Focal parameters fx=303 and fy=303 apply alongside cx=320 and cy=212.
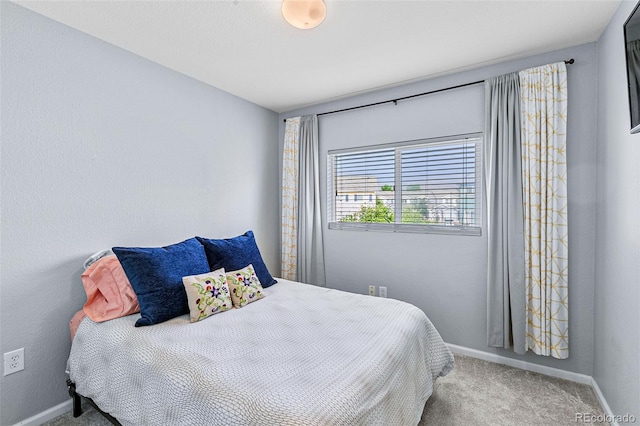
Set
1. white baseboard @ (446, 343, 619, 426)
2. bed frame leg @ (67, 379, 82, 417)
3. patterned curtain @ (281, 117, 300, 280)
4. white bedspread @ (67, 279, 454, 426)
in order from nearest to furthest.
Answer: white bedspread @ (67, 279, 454, 426), bed frame leg @ (67, 379, 82, 417), white baseboard @ (446, 343, 619, 426), patterned curtain @ (281, 117, 300, 280)

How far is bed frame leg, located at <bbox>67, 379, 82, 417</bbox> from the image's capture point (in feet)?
6.21

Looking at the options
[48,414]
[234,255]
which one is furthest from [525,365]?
[48,414]

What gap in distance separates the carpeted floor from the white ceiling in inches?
99.3

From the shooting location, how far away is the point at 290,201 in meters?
3.62

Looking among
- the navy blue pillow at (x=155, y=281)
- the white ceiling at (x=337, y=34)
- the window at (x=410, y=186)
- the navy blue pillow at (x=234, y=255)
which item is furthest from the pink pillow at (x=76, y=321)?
the window at (x=410, y=186)

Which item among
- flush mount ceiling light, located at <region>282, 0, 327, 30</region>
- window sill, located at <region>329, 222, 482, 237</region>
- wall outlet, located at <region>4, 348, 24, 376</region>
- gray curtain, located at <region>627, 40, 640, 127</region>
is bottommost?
wall outlet, located at <region>4, 348, 24, 376</region>

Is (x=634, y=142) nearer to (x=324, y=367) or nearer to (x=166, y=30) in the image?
(x=324, y=367)

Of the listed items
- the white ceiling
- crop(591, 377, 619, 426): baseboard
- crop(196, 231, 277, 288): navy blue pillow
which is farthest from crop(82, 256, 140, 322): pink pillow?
crop(591, 377, 619, 426): baseboard

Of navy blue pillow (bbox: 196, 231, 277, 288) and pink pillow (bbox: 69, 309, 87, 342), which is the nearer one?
pink pillow (bbox: 69, 309, 87, 342)

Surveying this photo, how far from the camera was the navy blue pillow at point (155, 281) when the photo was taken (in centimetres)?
190

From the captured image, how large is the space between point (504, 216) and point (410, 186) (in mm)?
876

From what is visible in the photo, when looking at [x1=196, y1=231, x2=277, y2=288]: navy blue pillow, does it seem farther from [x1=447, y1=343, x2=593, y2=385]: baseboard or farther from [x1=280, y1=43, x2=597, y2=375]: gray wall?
[x1=447, y1=343, x2=593, y2=385]: baseboard

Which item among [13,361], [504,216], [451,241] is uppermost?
[504,216]

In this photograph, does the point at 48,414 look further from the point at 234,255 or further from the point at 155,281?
the point at 234,255
